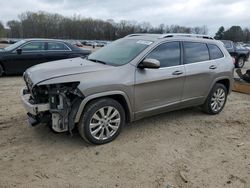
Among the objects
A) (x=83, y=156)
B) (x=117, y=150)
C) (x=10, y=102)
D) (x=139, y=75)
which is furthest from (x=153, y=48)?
(x=10, y=102)

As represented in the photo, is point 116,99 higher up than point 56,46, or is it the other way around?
point 56,46

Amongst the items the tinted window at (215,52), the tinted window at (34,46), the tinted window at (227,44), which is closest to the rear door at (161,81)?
the tinted window at (215,52)

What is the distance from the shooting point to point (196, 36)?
569 cm

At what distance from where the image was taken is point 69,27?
361ft

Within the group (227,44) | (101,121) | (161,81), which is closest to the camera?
(101,121)

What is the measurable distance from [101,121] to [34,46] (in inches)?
275

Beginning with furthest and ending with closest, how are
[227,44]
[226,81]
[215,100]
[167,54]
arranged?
1. [227,44]
2. [226,81]
3. [215,100]
4. [167,54]

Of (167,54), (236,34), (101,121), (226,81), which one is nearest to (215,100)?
(226,81)

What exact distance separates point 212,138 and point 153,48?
184 centimetres

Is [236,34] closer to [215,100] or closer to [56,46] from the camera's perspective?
[56,46]

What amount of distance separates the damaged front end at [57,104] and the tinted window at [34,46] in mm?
6549

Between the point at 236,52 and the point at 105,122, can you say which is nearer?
the point at 105,122

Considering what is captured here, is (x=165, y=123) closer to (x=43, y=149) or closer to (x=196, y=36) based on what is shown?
(x=196, y=36)

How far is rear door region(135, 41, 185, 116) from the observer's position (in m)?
4.54
